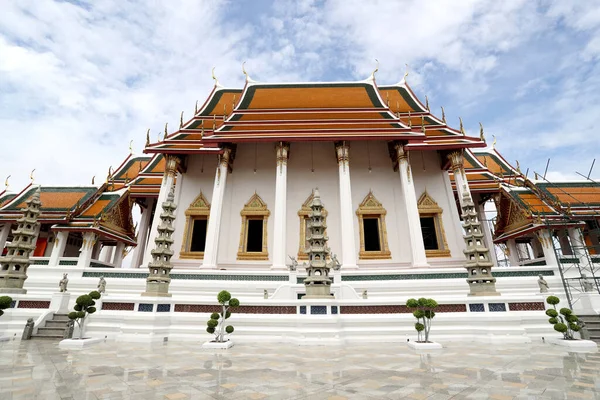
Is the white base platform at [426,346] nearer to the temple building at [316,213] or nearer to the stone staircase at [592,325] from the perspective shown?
the temple building at [316,213]

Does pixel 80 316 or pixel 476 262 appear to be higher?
pixel 476 262

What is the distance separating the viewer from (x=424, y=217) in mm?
15594

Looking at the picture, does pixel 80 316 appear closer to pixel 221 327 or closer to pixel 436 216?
pixel 221 327

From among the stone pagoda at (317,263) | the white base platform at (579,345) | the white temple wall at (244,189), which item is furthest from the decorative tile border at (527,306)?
the white temple wall at (244,189)

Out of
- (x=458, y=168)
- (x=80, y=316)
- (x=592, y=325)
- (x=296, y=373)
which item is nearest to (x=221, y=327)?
(x=80, y=316)

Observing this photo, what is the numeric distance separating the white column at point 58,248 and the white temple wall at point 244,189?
21.6ft

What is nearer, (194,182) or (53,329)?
(53,329)

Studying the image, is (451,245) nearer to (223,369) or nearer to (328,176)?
(328,176)

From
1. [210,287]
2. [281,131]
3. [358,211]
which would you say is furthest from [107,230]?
[358,211]

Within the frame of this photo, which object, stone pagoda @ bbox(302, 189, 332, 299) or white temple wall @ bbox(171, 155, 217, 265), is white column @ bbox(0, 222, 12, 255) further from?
stone pagoda @ bbox(302, 189, 332, 299)

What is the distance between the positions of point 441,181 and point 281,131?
8501 mm

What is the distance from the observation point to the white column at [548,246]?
463 inches

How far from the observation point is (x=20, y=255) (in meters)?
10.6

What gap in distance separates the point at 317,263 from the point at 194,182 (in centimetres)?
1029
